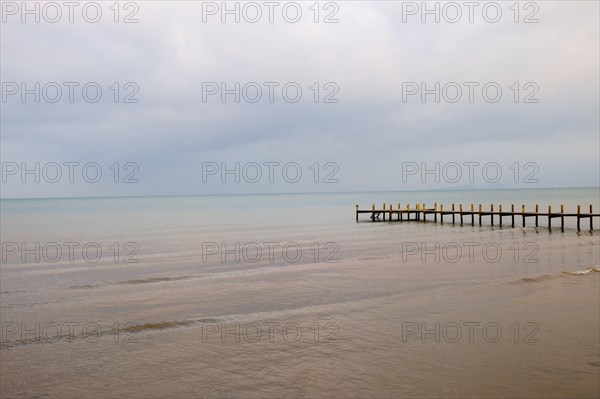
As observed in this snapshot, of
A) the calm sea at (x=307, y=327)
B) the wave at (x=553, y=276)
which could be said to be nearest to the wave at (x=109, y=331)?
the calm sea at (x=307, y=327)

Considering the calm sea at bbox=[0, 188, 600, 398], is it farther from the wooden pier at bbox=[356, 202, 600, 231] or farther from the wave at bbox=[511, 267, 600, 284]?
the wooden pier at bbox=[356, 202, 600, 231]

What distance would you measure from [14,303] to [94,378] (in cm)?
896

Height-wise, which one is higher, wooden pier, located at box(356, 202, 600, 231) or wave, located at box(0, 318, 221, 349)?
wooden pier, located at box(356, 202, 600, 231)

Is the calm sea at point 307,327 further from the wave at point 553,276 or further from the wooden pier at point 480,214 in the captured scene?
the wooden pier at point 480,214

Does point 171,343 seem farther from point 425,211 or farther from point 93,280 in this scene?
point 425,211

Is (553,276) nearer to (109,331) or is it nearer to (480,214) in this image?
(109,331)

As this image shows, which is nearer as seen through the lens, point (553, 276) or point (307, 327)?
point (307, 327)

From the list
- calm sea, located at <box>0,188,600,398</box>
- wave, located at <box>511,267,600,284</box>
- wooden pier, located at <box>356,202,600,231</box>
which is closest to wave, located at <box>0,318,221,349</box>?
calm sea, located at <box>0,188,600,398</box>

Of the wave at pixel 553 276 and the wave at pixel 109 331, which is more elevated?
the wave at pixel 553 276

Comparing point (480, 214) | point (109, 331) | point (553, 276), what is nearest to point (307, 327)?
point (109, 331)

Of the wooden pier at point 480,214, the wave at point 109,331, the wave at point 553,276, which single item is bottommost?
the wave at point 109,331

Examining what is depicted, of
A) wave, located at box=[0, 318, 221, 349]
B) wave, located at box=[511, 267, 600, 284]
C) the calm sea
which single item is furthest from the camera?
wave, located at box=[511, 267, 600, 284]

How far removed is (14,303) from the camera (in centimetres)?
1658

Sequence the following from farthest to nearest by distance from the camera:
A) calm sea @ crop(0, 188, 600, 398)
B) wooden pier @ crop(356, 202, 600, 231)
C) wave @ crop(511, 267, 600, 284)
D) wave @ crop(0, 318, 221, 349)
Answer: wooden pier @ crop(356, 202, 600, 231), wave @ crop(511, 267, 600, 284), wave @ crop(0, 318, 221, 349), calm sea @ crop(0, 188, 600, 398)
